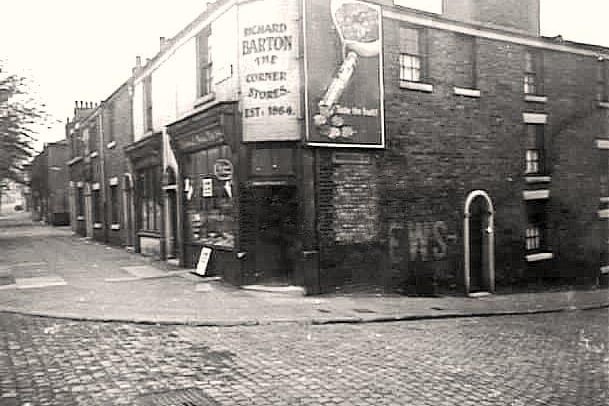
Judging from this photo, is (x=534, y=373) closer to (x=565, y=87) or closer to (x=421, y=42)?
(x=421, y=42)

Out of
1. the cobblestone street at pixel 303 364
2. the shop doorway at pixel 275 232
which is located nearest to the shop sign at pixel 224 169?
the shop doorway at pixel 275 232

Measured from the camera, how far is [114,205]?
23.5 m

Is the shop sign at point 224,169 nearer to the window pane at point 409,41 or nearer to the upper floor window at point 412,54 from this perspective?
the upper floor window at point 412,54

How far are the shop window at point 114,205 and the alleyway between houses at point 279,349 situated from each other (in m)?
10.2

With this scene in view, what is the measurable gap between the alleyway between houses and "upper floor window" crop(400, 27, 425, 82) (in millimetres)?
4940

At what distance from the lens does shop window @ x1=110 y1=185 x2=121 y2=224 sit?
22.7 meters

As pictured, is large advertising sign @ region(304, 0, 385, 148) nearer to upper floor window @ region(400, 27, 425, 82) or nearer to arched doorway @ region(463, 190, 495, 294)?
upper floor window @ region(400, 27, 425, 82)

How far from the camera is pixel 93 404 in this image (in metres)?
5.12

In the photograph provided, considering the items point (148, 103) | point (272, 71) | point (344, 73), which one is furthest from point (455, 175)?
point (148, 103)

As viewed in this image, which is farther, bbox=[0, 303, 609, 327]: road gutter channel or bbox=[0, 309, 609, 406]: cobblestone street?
bbox=[0, 303, 609, 327]: road gutter channel

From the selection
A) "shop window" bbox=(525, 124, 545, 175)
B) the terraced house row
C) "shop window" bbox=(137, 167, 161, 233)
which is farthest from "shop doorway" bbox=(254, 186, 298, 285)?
"shop window" bbox=(525, 124, 545, 175)

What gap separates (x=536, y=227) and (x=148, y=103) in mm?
12092

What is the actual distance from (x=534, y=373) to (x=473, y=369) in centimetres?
65

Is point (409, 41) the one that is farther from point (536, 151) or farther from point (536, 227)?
point (536, 227)
